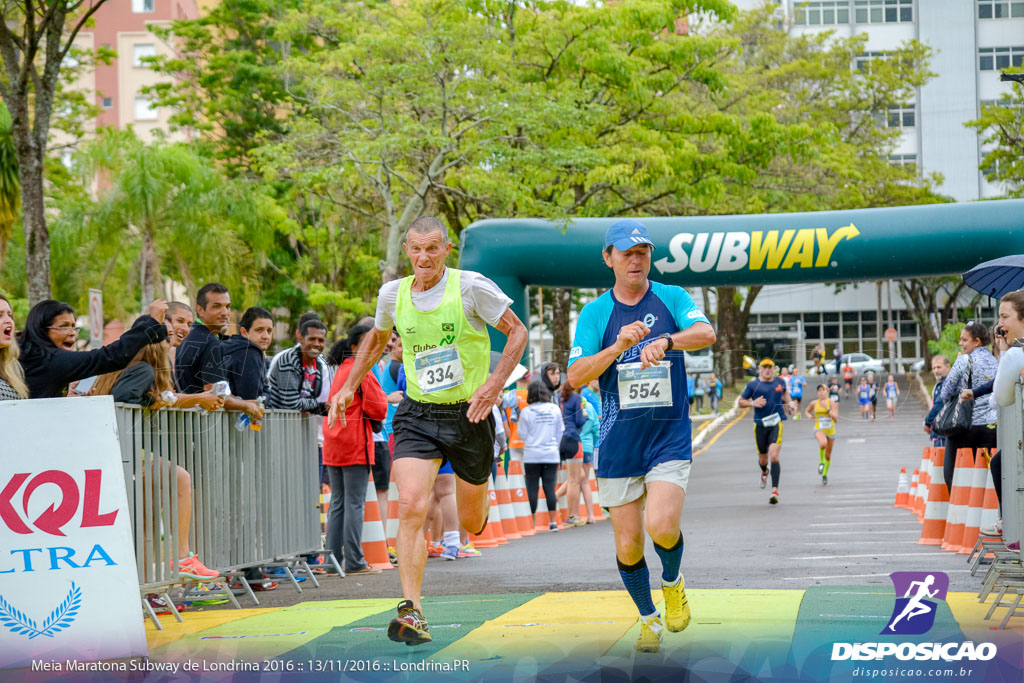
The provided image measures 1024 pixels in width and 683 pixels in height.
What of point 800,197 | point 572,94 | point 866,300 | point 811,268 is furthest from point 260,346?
point 866,300

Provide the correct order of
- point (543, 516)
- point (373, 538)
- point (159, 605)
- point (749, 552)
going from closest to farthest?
point (159, 605), point (373, 538), point (749, 552), point (543, 516)

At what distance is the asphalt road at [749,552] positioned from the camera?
29.6 ft

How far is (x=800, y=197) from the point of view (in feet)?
104

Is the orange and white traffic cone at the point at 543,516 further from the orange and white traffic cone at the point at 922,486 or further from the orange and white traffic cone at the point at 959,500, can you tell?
the orange and white traffic cone at the point at 959,500

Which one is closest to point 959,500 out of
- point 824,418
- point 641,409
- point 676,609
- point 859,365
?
point 676,609

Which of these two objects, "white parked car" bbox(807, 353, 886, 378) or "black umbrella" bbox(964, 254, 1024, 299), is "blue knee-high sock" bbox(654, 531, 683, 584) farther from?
"white parked car" bbox(807, 353, 886, 378)

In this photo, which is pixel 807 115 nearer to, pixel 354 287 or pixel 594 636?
pixel 354 287

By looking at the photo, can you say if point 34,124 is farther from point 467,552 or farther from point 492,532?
point 492,532

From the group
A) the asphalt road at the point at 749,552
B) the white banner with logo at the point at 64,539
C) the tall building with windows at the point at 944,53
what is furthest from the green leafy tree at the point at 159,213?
the white banner with logo at the point at 64,539

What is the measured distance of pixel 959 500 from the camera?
36.0 ft

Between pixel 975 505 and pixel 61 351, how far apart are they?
755 centimetres

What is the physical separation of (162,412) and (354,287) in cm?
2810

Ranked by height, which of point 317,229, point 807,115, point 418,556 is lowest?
point 418,556

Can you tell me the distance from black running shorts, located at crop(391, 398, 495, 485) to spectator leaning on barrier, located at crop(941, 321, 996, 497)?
498 centimetres
